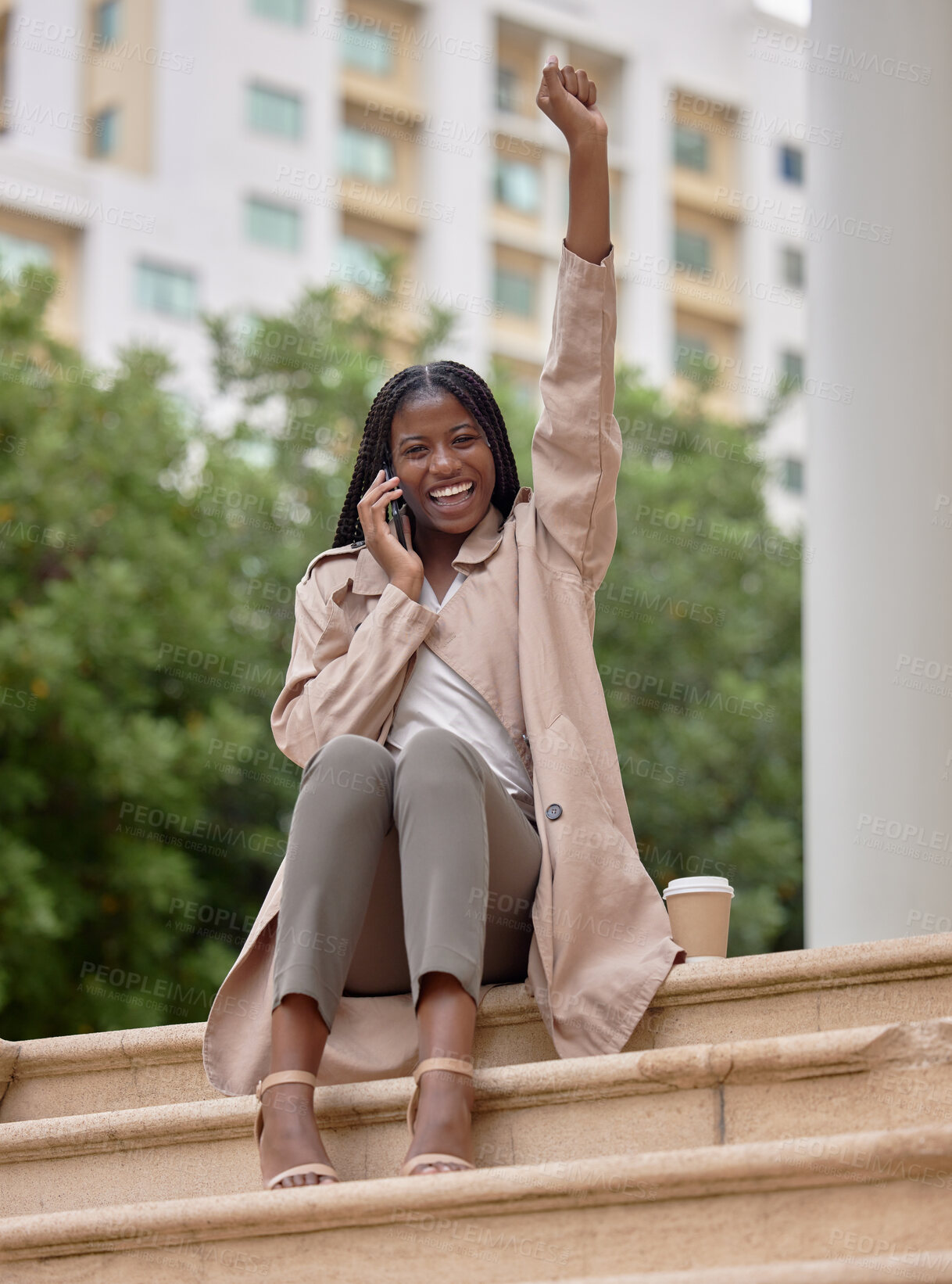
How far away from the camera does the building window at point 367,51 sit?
2906 centimetres

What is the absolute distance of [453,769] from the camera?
2771 millimetres

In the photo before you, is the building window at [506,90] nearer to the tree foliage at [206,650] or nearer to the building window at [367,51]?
the building window at [367,51]

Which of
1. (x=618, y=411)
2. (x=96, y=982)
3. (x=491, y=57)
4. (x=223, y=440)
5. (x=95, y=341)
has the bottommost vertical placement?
(x=96, y=982)

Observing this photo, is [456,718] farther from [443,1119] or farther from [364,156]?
[364,156]

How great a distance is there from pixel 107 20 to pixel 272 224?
482cm

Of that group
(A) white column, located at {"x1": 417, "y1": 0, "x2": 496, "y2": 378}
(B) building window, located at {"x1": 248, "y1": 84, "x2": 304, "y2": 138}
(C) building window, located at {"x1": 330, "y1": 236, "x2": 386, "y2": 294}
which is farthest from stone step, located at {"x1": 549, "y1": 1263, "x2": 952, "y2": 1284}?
(B) building window, located at {"x1": 248, "y1": 84, "x2": 304, "y2": 138}

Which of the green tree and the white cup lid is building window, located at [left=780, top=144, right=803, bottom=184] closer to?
the green tree

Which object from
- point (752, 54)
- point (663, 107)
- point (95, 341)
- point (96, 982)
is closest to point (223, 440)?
point (96, 982)

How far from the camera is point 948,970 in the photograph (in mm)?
2764

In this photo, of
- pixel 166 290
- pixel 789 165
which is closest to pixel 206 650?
pixel 166 290

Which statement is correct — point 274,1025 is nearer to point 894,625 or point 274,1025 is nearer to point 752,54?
point 894,625

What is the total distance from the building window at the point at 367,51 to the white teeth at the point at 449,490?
27.4m

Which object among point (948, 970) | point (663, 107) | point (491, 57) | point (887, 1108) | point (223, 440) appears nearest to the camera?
point (887, 1108)

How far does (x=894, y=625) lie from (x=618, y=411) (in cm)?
949
